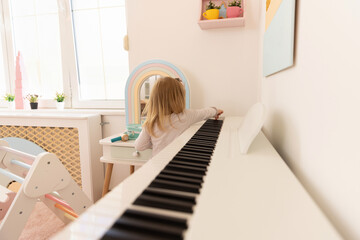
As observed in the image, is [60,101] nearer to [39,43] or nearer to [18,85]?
[18,85]

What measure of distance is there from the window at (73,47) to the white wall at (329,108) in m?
1.73

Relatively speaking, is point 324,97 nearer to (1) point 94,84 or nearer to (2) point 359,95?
(2) point 359,95

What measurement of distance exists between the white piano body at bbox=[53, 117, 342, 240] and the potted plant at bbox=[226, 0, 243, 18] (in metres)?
1.26

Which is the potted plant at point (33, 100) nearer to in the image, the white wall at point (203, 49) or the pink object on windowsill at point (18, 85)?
the pink object on windowsill at point (18, 85)

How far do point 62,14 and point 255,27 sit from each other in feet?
5.61

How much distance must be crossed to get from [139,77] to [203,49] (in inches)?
20.5

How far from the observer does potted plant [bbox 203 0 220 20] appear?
1539 millimetres

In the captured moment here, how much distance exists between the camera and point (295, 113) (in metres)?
0.68

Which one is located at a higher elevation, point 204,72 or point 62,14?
point 62,14

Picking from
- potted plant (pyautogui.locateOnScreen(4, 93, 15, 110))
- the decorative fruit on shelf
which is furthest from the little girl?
potted plant (pyautogui.locateOnScreen(4, 93, 15, 110))

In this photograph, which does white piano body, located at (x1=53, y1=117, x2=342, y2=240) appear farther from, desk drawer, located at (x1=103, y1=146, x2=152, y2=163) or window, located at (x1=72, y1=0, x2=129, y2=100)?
window, located at (x1=72, y1=0, x2=129, y2=100)

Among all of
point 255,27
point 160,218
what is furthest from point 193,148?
point 255,27

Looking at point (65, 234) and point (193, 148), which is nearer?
point (65, 234)

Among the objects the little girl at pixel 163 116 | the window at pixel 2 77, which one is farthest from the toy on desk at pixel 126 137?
the window at pixel 2 77
